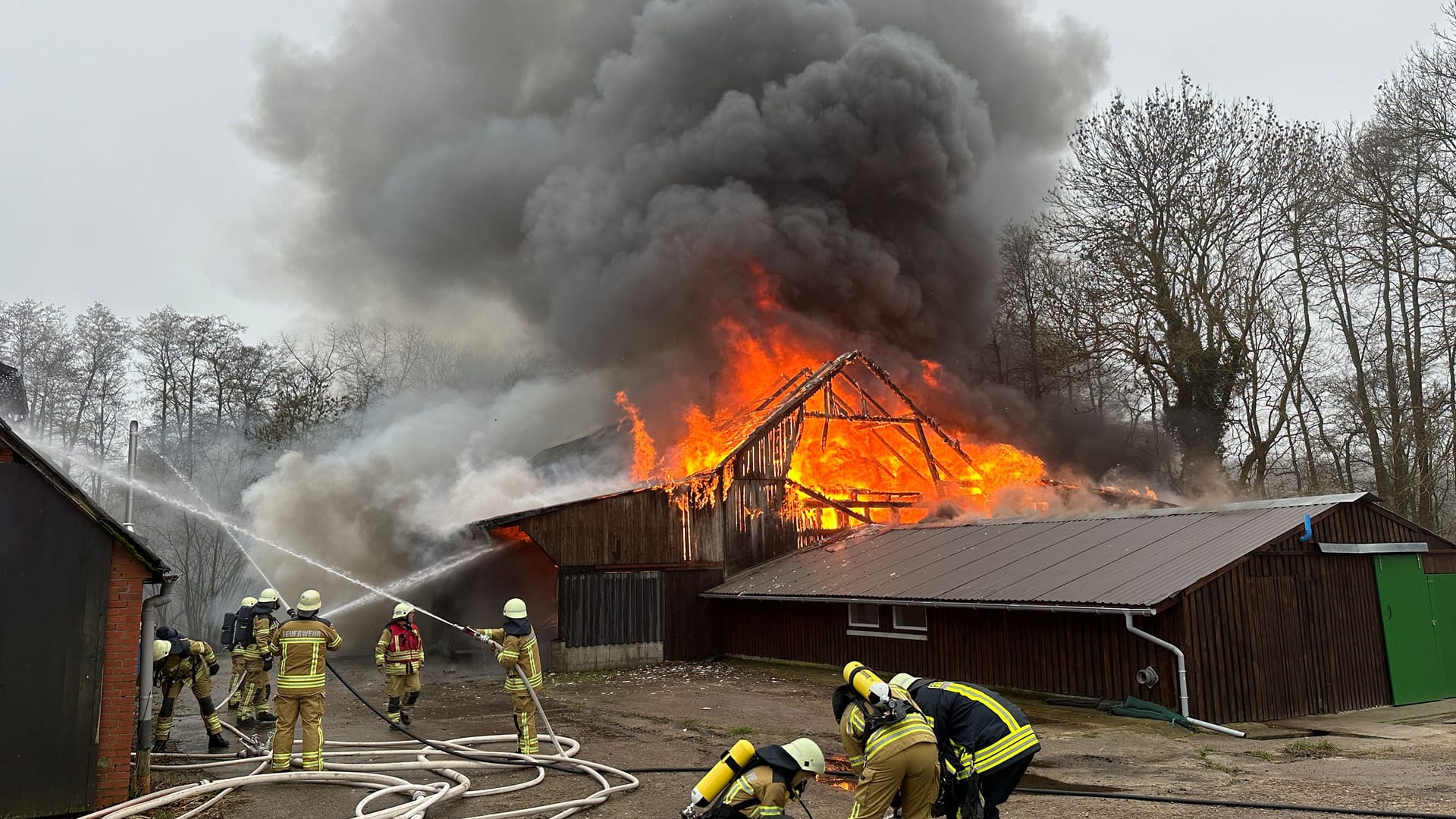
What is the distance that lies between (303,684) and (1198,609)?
36.6ft

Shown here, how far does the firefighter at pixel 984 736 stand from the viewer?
5715 mm

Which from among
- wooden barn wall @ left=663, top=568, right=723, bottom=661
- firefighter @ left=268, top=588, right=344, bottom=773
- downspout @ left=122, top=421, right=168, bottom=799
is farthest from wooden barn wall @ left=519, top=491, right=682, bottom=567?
downspout @ left=122, top=421, right=168, bottom=799

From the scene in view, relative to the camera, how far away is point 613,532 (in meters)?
20.8

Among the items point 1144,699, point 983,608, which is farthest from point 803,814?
point 983,608

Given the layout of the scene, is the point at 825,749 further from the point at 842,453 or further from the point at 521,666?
the point at 842,453

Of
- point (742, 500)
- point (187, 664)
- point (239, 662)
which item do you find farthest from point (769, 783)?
point (742, 500)

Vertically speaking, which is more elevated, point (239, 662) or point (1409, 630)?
point (239, 662)

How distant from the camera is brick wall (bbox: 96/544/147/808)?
25.6 feet

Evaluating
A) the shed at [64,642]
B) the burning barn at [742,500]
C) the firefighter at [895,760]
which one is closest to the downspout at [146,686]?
the shed at [64,642]

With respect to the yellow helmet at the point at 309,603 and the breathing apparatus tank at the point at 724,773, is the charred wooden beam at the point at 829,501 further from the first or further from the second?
the breathing apparatus tank at the point at 724,773

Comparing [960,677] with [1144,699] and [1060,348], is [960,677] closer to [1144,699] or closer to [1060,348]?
[1144,699]

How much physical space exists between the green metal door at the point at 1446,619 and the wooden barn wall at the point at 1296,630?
1037mm

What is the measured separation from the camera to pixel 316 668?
9.55 meters

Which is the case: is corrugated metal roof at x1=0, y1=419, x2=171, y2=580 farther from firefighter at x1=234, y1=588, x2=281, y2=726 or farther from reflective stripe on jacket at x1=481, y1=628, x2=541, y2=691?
firefighter at x1=234, y1=588, x2=281, y2=726
